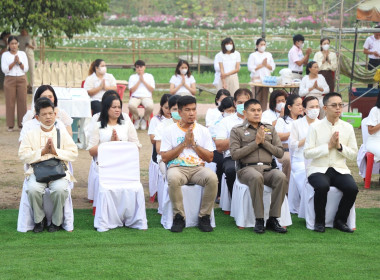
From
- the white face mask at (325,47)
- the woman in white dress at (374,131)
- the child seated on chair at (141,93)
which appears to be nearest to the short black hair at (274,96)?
the woman in white dress at (374,131)

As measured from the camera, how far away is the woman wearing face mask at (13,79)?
13.4 metres

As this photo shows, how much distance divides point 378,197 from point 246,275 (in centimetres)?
358

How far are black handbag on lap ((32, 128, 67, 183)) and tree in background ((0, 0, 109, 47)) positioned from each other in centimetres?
1008

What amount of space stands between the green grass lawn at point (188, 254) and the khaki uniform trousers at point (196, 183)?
25 centimetres

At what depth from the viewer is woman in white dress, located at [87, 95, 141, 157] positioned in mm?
7941

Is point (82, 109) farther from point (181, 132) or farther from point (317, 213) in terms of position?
point (317, 213)

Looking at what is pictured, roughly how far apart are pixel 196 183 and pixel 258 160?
2.28ft

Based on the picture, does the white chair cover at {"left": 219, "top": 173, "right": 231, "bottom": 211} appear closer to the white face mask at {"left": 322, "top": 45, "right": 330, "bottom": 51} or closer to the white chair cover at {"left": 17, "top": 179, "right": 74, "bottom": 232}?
the white chair cover at {"left": 17, "top": 179, "right": 74, "bottom": 232}

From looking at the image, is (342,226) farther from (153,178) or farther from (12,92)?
(12,92)

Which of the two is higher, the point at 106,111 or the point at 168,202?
the point at 106,111

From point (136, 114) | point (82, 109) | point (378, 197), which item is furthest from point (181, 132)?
point (136, 114)

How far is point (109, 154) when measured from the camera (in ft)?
25.0

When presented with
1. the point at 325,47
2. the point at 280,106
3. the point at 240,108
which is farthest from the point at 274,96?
the point at 325,47

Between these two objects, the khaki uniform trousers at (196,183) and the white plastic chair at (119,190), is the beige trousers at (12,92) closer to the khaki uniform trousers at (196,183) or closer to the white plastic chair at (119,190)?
the white plastic chair at (119,190)
